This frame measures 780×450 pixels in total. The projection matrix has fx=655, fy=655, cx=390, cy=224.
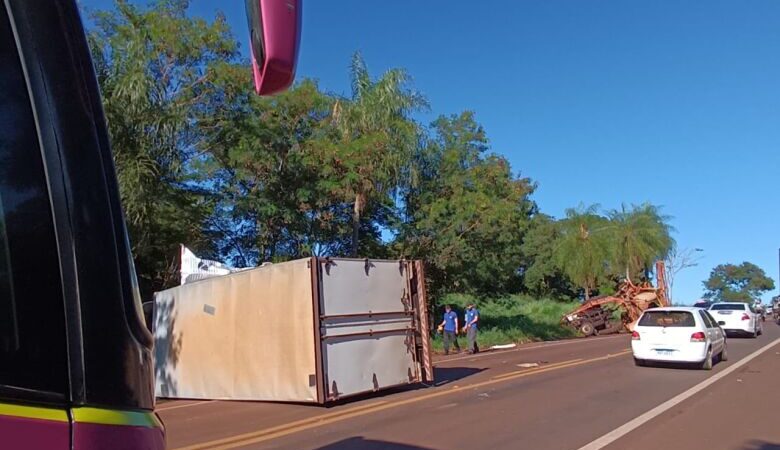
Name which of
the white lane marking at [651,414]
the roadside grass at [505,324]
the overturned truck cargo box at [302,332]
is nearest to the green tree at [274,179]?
the roadside grass at [505,324]

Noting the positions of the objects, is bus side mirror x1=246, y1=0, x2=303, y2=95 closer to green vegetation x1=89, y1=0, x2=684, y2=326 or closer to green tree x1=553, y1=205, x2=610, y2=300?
green vegetation x1=89, y1=0, x2=684, y2=326

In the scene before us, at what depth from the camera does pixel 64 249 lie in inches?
58.3

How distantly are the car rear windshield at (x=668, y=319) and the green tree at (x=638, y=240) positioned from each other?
3492 cm

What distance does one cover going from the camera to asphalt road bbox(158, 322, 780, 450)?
7.79 metres

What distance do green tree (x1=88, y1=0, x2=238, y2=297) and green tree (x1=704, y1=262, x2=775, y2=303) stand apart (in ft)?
408

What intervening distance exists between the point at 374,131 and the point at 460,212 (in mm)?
5903

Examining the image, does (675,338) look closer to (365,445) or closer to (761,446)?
(761,446)

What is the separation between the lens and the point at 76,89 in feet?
5.25

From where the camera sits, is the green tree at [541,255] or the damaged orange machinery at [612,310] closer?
the damaged orange machinery at [612,310]

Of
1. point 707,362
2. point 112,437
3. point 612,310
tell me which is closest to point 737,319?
point 612,310

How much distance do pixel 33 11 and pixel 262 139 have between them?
2066 cm

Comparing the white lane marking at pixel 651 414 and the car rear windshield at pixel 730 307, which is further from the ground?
the car rear windshield at pixel 730 307

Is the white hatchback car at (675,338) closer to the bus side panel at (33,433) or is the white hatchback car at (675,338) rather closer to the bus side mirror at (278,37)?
the bus side mirror at (278,37)

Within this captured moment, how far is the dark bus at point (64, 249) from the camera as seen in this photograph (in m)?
1.40
